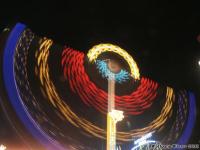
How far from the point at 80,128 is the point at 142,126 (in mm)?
3265

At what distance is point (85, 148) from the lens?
1756 centimetres

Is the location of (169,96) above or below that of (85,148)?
above

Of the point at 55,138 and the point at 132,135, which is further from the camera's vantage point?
the point at 132,135

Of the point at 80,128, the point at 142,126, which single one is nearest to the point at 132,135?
the point at 142,126

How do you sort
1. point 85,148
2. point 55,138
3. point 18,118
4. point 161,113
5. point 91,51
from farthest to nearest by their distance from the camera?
point 161,113 → point 91,51 → point 85,148 → point 55,138 → point 18,118

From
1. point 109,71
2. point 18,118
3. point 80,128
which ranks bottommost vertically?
point 18,118

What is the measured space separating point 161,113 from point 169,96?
1097 millimetres

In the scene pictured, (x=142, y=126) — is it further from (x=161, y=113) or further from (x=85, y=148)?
(x=85, y=148)

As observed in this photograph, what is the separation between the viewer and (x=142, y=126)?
20.0 m

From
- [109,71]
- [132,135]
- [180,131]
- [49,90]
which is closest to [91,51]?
[109,71]

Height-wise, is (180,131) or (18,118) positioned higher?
(180,131)

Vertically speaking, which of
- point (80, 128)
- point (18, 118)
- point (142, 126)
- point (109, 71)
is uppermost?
point (109, 71)

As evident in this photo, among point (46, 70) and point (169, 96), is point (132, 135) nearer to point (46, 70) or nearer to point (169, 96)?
point (169, 96)

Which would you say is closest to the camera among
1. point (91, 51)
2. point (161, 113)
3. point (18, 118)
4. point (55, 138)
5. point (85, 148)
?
point (18, 118)
